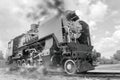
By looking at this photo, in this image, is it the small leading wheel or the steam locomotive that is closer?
the small leading wheel

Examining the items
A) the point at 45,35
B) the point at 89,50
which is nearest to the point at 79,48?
the point at 89,50

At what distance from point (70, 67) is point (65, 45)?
4.17ft

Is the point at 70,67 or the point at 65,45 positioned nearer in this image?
the point at 70,67

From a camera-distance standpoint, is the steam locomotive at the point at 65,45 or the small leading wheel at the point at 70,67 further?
the steam locomotive at the point at 65,45

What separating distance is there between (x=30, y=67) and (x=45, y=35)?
287 cm

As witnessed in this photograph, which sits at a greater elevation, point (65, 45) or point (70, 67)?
point (65, 45)

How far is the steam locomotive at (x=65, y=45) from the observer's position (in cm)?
759

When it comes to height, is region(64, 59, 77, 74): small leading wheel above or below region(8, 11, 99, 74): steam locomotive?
below

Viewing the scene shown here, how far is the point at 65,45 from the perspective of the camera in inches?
306

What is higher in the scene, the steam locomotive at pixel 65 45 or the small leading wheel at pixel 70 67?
the steam locomotive at pixel 65 45

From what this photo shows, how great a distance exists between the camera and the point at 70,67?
7.48 meters

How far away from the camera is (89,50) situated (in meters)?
8.82

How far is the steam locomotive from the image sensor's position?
759 centimetres

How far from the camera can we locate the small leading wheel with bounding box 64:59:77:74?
7.30 metres
